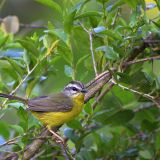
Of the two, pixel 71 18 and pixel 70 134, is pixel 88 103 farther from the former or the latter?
pixel 71 18

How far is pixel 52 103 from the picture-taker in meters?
3.37

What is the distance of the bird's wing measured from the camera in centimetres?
301

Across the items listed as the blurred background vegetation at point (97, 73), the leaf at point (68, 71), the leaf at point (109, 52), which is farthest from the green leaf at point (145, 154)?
the leaf at point (109, 52)

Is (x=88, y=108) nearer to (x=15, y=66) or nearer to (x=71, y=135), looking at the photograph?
(x=71, y=135)

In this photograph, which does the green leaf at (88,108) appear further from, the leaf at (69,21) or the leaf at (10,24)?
the leaf at (10,24)

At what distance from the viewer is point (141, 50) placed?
292cm

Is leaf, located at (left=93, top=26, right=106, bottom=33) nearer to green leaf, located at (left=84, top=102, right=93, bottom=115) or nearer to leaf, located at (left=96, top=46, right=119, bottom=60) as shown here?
leaf, located at (left=96, top=46, right=119, bottom=60)

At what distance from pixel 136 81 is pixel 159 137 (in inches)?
13.3

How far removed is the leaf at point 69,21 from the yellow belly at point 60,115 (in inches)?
20.0

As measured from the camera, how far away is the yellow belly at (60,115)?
119 inches

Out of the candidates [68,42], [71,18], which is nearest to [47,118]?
[68,42]

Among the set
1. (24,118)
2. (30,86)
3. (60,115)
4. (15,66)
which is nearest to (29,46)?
(15,66)

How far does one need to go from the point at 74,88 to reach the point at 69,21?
2.17 ft

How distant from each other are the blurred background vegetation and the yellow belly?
0.14 feet
